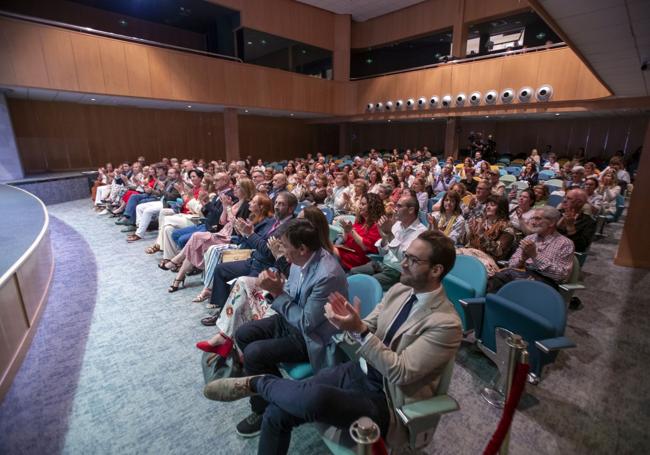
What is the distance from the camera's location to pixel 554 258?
2604 millimetres

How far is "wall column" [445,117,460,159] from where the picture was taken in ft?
41.5

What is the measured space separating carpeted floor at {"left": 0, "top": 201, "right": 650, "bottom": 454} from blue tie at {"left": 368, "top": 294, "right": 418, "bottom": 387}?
0.60 metres

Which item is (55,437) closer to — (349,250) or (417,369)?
(417,369)

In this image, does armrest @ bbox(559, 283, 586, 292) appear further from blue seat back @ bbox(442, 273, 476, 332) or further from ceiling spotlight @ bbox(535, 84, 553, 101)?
ceiling spotlight @ bbox(535, 84, 553, 101)

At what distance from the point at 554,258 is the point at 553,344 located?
3.56 feet

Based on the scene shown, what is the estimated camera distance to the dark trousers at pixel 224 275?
295cm

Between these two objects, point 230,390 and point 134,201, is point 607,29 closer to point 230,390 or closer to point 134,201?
point 230,390

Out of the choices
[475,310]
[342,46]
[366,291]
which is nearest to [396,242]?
[475,310]

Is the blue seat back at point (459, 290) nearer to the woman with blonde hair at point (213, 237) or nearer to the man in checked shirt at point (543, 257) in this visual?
the man in checked shirt at point (543, 257)

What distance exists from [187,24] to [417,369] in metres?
15.7

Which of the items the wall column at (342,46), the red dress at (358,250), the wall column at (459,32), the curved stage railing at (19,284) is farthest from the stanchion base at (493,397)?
the wall column at (342,46)

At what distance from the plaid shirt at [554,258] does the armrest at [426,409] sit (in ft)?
6.01

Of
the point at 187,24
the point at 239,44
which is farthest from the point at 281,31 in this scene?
the point at 187,24

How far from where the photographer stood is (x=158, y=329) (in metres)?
2.88
